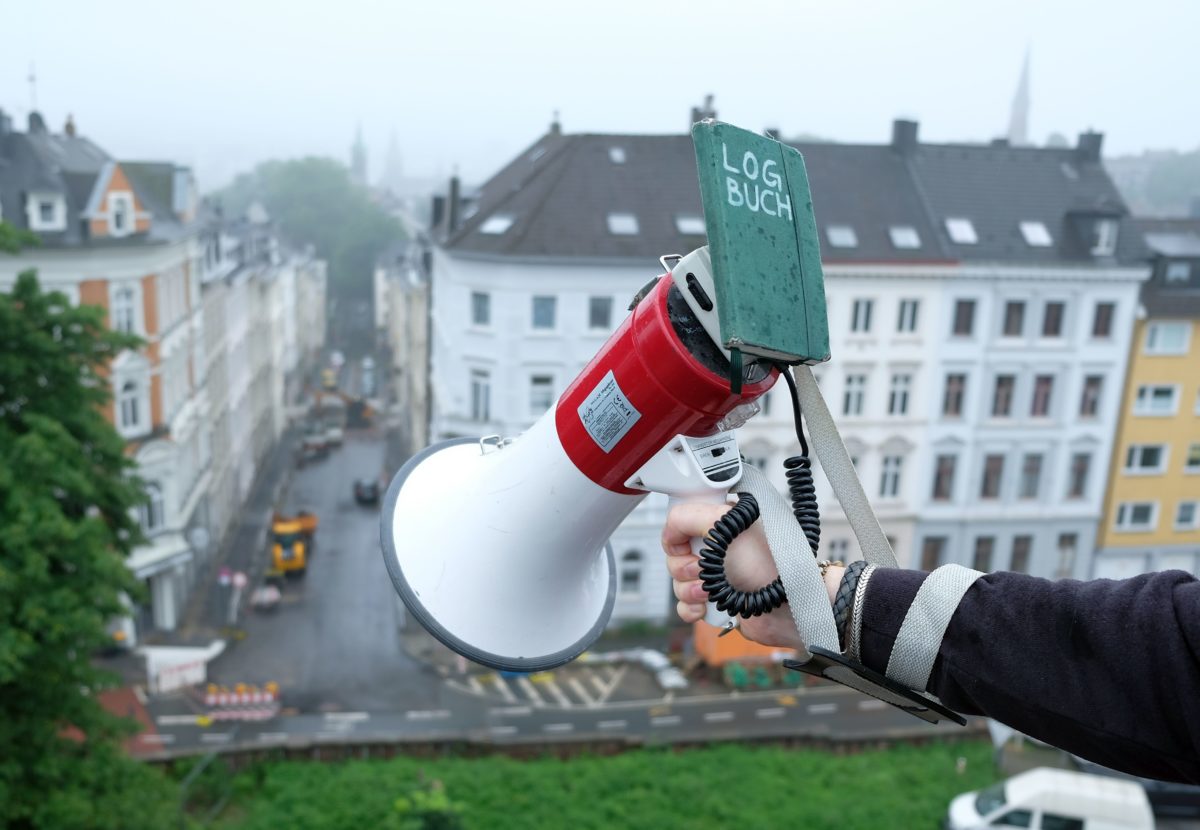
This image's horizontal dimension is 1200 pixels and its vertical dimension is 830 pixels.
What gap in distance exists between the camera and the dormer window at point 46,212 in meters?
19.0

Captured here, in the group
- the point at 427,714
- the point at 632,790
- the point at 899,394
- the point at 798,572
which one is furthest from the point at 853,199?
the point at 798,572

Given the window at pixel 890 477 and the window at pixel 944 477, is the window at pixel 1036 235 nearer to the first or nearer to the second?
the window at pixel 944 477

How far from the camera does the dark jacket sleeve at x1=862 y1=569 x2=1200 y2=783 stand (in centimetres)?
190

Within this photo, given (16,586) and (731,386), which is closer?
(731,386)

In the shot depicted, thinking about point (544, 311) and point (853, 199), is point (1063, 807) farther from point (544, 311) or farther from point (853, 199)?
point (853, 199)

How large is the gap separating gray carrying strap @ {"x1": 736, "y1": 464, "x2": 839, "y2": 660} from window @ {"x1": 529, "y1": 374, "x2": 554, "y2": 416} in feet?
63.1

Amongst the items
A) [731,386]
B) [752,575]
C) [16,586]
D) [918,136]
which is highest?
[918,136]

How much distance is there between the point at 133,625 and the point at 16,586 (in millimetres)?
13262

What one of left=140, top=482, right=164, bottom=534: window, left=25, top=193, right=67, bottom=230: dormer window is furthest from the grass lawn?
left=25, top=193, right=67, bottom=230: dormer window

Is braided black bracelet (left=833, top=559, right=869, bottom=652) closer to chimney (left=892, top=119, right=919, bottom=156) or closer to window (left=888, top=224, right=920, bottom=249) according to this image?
window (left=888, top=224, right=920, bottom=249)

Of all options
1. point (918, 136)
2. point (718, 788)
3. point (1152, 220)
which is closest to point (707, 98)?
point (918, 136)

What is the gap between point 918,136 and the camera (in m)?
24.5

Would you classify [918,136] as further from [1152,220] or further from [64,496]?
[64,496]

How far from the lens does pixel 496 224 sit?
21469 millimetres
